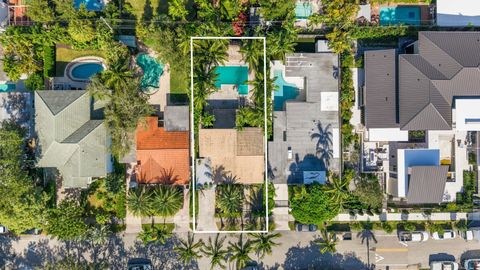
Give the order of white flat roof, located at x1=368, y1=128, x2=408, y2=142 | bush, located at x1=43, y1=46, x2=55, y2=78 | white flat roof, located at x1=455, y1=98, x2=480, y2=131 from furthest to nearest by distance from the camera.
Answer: bush, located at x1=43, y1=46, x2=55, y2=78, white flat roof, located at x1=368, y1=128, x2=408, y2=142, white flat roof, located at x1=455, y1=98, x2=480, y2=131

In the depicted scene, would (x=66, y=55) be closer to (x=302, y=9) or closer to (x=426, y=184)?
(x=302, y=9)

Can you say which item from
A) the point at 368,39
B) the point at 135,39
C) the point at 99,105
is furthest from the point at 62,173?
the point at 368,39

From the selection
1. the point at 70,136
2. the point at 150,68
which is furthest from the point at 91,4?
the point at 70,136

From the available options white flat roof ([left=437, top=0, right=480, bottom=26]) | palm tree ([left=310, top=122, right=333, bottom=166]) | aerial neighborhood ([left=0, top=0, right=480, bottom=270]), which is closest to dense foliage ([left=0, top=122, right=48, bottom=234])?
aerial neighborhood ([left=0, top=0, right=480, bottom=270])

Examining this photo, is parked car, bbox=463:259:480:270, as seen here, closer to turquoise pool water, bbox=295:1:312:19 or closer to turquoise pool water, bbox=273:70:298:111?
turquoise pool water, bbox=273:70:298:111

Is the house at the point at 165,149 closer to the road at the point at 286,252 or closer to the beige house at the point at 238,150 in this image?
the beige house at the point at 238,150

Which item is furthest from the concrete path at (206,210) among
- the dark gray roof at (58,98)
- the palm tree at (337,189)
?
the dark gray roof at (58,98)
